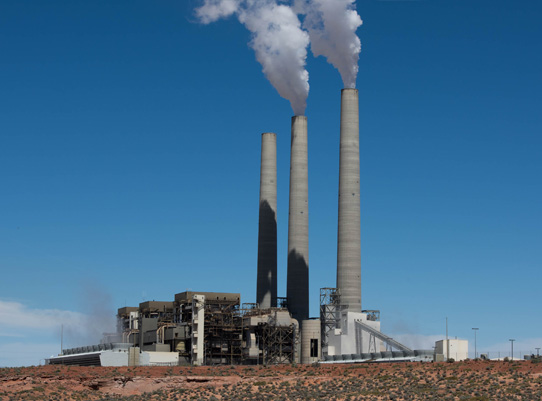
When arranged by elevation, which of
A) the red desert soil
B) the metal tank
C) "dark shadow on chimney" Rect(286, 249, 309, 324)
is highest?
"dark shadow on chimney" Rect(286, 249, 309, 324)

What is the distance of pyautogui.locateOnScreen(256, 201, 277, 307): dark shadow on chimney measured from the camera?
121312 mm

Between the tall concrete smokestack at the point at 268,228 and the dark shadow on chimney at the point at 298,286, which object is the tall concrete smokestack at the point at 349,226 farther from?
the tall concrete smokestack at the point at 268,228

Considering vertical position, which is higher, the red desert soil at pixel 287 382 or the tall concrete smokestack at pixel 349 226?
the tall concrete smokestack at pixel 349 226

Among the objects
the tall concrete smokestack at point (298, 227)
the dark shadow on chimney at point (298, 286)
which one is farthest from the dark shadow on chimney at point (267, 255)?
the dark shadow on chimney at point (298, 286)

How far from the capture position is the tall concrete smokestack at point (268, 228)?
398 feet

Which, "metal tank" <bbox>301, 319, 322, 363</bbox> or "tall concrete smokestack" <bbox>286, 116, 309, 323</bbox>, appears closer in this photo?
"metal tank" <bbox>301, 319, 322, 363</bbox>

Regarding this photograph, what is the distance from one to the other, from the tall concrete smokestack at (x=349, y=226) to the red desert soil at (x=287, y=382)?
2537 cm

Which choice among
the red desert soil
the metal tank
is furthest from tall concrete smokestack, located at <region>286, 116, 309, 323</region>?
the red desert soil

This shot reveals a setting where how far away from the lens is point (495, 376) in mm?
69562

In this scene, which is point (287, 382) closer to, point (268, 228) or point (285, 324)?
point (285, 324)

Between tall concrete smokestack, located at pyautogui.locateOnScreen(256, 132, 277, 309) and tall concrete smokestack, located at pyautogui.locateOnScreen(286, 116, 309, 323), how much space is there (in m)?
3.80

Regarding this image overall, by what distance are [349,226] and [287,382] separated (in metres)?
36.9

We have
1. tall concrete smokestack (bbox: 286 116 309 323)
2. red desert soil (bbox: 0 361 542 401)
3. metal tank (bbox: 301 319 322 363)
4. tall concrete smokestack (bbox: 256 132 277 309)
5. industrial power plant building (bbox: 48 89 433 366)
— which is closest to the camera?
red desert soil (bbox: 0 361 542 401)

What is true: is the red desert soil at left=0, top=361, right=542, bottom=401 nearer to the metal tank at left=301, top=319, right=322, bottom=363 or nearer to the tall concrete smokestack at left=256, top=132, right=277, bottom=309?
the metal tank at left=301, top=319, right=322, bottom=363
